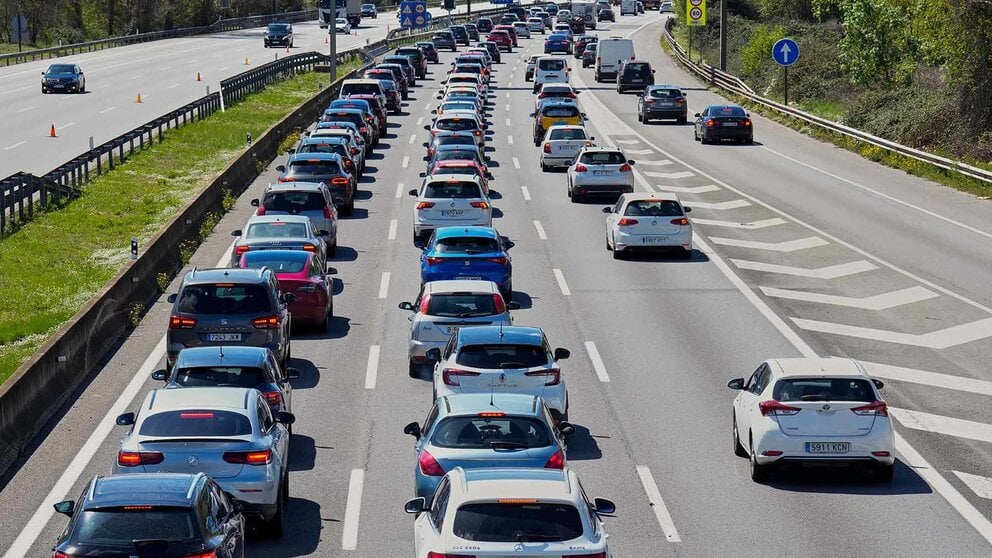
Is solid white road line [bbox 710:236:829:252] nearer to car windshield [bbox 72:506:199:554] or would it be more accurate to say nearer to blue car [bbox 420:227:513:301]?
blue car [bbox 420:227:513:301]

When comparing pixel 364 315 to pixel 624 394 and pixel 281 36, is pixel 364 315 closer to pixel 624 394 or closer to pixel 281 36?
pixel 624 394

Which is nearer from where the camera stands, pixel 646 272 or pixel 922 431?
pixel 922 431

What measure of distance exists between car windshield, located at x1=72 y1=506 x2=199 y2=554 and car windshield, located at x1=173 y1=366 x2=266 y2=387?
617cm

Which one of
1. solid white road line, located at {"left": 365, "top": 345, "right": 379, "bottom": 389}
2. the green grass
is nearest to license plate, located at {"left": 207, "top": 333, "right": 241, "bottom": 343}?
solid white road line, located at {"left": 365, "top": 345, "right": 379, "bottom": 389}

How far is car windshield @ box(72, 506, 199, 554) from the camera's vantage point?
11578mm

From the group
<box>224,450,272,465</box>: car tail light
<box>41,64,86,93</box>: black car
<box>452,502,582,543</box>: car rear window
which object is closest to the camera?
<box>452,502,582,543</box>: car rear window

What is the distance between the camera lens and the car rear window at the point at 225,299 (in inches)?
881

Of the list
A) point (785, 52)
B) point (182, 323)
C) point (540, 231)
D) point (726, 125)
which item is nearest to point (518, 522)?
point (182, 323)

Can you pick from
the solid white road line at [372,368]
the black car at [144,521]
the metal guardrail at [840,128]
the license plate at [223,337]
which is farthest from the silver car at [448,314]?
the metal guardrail at [840,128]

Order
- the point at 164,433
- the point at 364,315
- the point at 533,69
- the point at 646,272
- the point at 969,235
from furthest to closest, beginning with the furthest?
the point at 533,69
the point at 969,235
the point at 646,272
the point at 364,315
the point at 164,433

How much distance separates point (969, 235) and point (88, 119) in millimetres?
36747

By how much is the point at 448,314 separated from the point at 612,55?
207 feet

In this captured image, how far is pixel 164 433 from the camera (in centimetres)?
1491

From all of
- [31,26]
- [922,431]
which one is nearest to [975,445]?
[922,431]
